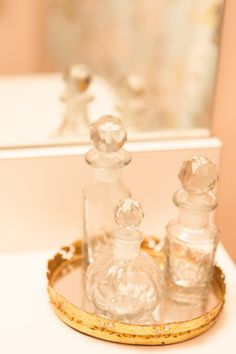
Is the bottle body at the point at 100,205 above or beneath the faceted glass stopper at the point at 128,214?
beneath

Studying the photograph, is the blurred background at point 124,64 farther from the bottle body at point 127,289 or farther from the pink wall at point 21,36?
the bottle body at point 127,289

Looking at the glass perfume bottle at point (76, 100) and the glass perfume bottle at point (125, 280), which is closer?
the glass perfume bottle at point (125, 280)

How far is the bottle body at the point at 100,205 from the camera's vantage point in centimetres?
90

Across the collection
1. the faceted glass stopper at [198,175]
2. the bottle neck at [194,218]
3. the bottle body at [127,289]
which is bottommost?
the bottle body at [127,289]

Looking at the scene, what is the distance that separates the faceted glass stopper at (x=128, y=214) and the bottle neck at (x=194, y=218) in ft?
0.32

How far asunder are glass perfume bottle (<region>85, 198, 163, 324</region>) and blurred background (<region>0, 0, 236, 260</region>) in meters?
0.27

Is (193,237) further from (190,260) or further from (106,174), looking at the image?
(106,174)

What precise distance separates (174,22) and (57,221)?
0.38 m

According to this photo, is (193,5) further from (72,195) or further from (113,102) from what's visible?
(72,195)

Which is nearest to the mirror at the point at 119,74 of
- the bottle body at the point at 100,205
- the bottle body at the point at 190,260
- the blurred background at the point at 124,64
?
the blurred background at the point at 124,64

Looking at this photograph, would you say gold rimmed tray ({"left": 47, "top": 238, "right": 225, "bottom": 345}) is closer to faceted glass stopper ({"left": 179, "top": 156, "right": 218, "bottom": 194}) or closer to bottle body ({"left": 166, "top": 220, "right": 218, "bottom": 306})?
bottle body ({"left": 166, "top": 220, "right": 218, "bottom": 306})

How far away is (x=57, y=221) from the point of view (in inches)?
39.0

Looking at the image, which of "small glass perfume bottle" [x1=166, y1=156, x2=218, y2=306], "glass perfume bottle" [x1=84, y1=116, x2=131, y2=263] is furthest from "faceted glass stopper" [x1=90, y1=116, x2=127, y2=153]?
"small glass perfume bottle" [x1=166, y1=156, x2=218, y2=306]

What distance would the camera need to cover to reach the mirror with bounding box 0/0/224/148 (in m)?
0.95
